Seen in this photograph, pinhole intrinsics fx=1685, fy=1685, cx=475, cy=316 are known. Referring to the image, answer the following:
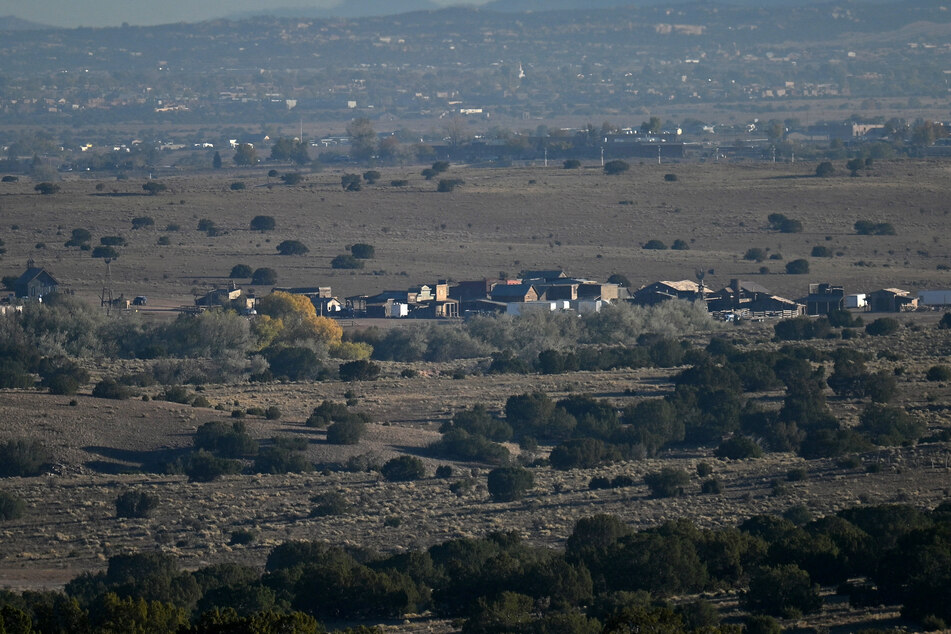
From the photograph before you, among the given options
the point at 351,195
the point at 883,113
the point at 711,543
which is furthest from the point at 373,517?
the point at 883,113

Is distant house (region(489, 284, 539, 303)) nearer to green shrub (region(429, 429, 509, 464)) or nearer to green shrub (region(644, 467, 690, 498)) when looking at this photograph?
green shrub (region(429, 429, 509, 464))

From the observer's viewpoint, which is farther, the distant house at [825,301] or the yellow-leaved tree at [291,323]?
the distant house at [825,301]

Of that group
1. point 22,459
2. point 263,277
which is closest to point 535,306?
point 263,277

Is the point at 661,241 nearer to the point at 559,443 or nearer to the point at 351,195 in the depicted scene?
the point at 351,195

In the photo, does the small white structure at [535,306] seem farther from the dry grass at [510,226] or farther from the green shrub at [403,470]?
the green shrub at [403,470]

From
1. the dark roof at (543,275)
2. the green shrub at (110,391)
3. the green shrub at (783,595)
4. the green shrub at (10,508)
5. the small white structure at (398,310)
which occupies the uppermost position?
the green shrub at (783,595)

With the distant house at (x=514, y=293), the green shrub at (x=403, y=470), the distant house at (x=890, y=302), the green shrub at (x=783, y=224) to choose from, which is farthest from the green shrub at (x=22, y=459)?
the green shrub at (x=783, y=224)
